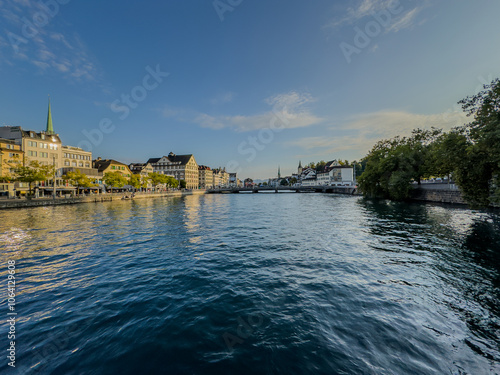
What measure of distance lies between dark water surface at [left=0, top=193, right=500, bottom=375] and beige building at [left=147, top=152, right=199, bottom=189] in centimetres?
13289

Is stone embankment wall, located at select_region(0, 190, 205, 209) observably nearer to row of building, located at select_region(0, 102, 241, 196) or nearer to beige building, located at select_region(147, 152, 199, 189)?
row of building, located at select_region(0, 102, 241, 196)

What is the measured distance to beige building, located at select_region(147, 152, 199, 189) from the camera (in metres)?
143

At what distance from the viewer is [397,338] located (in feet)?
18.7

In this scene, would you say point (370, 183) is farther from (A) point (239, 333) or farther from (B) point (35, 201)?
(B) point (35, 201)

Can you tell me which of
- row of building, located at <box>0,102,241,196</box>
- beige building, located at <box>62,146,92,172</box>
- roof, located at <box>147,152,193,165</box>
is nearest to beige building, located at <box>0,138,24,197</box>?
row of building, located at <box>0,102,241,196</box>

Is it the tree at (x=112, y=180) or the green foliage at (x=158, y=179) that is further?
the green foliage at (x=158, y=179)

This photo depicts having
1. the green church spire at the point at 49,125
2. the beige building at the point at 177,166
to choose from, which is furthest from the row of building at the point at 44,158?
the beige building at the point at 177,166

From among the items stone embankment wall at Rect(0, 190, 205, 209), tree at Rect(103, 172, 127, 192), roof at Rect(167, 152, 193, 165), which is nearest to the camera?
stone embankment wall at Rect(0, 190, 205, 209)

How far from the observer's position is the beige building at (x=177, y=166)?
142750 millimetres

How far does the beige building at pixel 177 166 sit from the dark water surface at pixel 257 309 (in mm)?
132892

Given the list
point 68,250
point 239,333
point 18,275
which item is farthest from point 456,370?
point 68,250

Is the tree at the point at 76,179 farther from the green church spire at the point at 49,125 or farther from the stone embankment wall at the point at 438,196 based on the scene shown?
the stone embankment wall at the point at 438,196

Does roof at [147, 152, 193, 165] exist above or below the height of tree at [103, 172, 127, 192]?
above

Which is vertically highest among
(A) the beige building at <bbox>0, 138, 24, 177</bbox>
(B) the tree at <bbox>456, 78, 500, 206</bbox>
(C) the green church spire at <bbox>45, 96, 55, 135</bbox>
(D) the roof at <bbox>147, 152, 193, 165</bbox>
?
(C) the green church spire at <bbox>45, 96, 55, 135</bbox>
